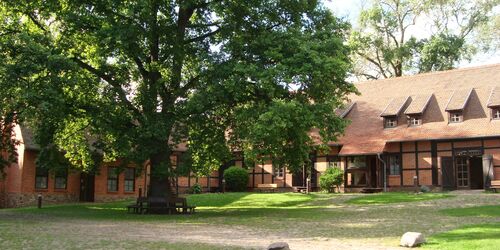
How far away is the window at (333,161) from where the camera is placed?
3725cm

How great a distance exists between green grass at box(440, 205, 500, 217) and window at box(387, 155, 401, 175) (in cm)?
1215

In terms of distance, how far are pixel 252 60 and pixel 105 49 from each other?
6.18 metres

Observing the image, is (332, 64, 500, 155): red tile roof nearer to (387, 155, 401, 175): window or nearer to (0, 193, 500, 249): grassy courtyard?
(387, 155, 401, 175): window

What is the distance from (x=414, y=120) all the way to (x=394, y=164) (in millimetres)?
3132

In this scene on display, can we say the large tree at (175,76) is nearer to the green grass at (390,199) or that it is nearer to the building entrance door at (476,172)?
the green grass at (390,199)

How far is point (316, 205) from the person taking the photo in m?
27.8

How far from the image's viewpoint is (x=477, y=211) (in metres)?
21.3

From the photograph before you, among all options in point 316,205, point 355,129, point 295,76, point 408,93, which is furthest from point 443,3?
point 295,76

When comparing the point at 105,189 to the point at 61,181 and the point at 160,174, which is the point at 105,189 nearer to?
the point at 61,181

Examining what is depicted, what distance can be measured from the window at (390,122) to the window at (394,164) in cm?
225

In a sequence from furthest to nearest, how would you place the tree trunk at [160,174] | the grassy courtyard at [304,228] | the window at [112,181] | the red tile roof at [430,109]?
the window at [112,181], the red tile roof at [430,109], the tree trunk at [160,174], the grassy courtyard at [304,228]

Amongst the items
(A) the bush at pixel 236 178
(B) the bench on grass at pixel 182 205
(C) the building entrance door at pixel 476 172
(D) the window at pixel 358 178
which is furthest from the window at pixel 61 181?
(C) the building entrance door at pixel 476 172

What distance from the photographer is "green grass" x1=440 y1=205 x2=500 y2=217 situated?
20.5 m

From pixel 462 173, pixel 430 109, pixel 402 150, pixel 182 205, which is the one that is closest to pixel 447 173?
pixel 462 173
